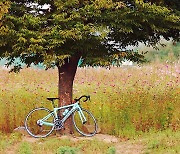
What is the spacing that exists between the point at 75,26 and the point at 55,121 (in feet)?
7.36

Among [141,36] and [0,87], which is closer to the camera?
[141,36]

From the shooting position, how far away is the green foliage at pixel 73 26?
26.7ft

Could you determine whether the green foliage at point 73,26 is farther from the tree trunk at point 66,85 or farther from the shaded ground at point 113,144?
the shaded ground at point 113,144

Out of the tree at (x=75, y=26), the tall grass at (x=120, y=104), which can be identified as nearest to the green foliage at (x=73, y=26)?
the tree at (x=75, y=26)

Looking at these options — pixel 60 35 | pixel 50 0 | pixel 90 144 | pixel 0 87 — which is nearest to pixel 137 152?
pixel 90 144

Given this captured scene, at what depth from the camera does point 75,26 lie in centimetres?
822

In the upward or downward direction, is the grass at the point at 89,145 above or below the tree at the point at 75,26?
below

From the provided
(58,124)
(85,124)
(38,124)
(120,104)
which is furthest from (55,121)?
(120,104)

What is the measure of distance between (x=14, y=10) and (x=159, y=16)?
2.64 meters

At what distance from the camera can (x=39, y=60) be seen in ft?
29.3

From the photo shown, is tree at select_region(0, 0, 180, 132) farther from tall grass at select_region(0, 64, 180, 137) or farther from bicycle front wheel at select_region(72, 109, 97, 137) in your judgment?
tall grass at select_region(0, 64, 180, 137)

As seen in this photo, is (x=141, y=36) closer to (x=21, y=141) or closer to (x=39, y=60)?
(x=39, y=60)

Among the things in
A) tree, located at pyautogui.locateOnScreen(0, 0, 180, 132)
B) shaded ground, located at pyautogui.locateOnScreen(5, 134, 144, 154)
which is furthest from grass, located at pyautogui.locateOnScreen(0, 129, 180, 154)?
tree, located at pyautogui.locateOnScreen(0, 0, 180, 132)

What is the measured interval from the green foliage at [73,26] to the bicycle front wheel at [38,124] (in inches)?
56.2
